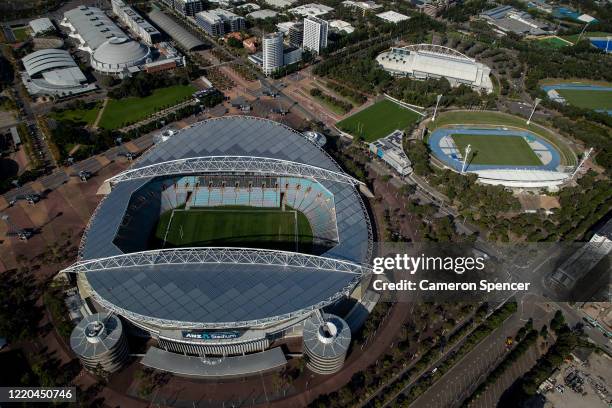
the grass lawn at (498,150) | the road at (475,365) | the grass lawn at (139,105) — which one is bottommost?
the road at (475,365)

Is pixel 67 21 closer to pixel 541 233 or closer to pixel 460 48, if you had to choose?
pixel 460 48

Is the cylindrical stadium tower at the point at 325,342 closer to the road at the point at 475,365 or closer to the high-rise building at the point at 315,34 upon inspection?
the road at the point at 475,365

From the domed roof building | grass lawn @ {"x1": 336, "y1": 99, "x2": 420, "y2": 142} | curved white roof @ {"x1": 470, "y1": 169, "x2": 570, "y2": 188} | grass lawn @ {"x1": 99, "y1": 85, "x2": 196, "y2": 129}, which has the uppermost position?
the domed roof building

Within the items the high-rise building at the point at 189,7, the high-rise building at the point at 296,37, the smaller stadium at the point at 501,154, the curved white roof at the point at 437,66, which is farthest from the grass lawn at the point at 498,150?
the high-rise building at the point at 189,7

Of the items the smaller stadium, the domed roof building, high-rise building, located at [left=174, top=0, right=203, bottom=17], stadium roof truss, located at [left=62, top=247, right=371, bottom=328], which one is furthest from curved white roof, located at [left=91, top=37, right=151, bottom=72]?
the smaller stadium

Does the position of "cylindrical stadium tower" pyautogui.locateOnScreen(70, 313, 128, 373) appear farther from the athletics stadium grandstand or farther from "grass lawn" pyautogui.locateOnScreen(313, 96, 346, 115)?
"grass lawn" pyautogui.locateOnScreen(313, 96, 346, 115)
